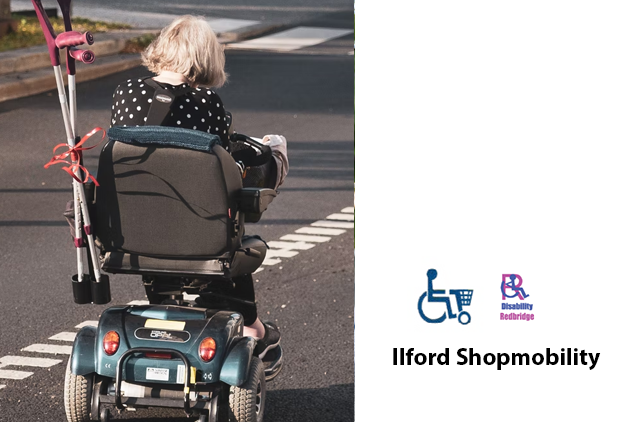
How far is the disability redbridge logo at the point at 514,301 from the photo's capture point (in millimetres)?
2729

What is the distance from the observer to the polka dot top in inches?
155

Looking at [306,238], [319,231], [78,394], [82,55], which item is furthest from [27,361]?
[319,231]

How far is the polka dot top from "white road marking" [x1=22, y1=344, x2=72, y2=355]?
147 cm

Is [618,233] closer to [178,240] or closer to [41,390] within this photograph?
[178,240]

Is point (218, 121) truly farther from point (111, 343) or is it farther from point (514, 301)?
point (514, 301)

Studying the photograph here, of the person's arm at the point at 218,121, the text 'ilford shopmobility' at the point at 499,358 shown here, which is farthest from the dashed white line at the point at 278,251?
the text 'ilford shopmobility' at the point at 499,358

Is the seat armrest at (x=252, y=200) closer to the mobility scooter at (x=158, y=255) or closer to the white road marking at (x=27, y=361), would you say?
the mobility scooter at (x=158, y=255)

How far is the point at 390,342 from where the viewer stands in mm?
2766

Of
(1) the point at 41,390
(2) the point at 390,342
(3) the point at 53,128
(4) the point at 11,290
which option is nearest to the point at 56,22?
(3) the point at 53,128

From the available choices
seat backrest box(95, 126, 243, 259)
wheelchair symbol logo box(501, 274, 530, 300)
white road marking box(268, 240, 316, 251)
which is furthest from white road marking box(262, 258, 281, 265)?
wheelchair symbol logo box(501, 274, 530, 300)

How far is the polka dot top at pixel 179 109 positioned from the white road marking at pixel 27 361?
1.42m

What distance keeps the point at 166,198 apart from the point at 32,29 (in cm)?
1375

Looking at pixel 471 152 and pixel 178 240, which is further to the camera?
pixel 178 240

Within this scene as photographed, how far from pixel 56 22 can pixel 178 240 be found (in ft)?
47.2
